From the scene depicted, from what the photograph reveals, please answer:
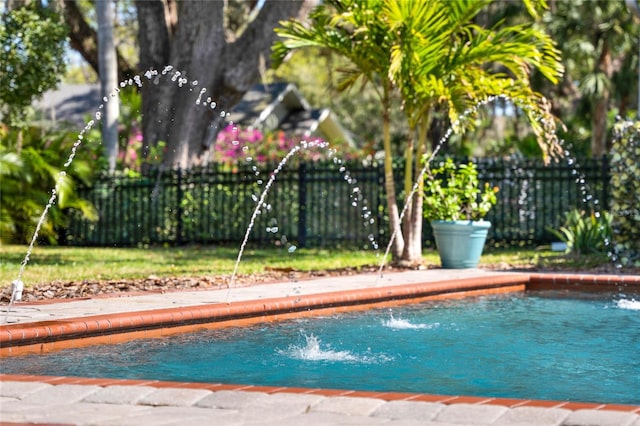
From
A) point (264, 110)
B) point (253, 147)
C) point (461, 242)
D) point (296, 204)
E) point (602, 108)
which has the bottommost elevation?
point (461, 242)

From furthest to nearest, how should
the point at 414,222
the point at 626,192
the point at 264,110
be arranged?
the point at 264,110, the point at 414,222, the point at 626,192

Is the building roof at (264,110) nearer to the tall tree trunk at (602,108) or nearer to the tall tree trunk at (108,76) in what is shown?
the tall tree trunk at (602,108)

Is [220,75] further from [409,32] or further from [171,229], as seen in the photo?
[409,32]

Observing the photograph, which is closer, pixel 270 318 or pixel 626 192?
pixel 270 318

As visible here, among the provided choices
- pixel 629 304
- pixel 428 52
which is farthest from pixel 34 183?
pixel 629 304

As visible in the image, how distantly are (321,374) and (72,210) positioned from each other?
14000 mm

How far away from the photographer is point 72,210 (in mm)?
19328

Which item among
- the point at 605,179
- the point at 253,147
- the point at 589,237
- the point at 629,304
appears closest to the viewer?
the point at 629,304

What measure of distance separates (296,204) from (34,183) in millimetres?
4690

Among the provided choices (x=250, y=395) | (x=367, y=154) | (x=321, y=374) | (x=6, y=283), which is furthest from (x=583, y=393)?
(x=367, y=154)

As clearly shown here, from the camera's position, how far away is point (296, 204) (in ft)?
59.9

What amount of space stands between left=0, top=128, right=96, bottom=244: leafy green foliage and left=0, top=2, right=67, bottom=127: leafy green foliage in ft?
1.94

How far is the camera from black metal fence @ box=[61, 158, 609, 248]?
17078 mm

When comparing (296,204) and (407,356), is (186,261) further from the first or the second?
(407,356)
